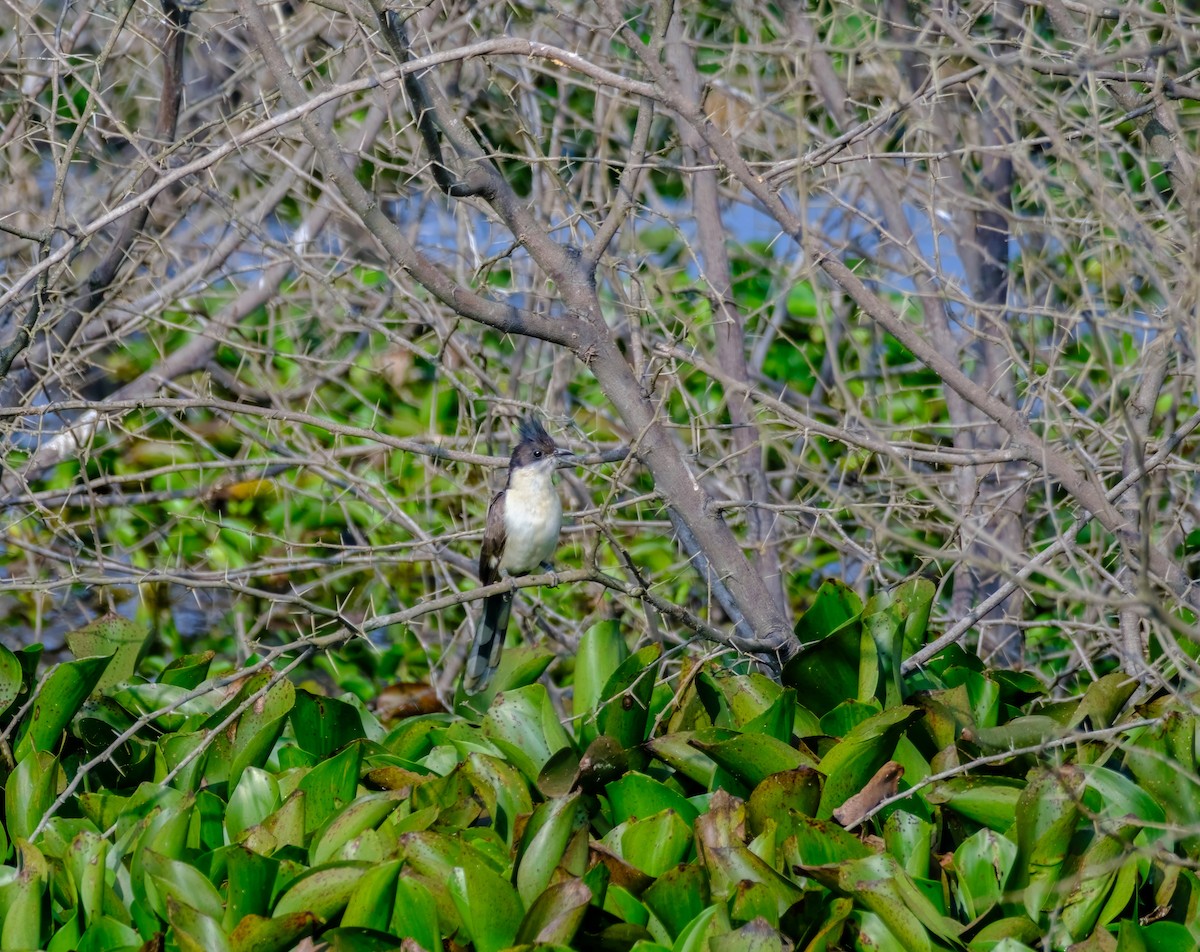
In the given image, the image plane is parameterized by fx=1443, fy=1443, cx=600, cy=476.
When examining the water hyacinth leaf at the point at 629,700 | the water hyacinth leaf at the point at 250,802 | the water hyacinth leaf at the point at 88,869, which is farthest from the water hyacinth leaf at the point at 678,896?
the water hyacinth leaf at the point at 88,869

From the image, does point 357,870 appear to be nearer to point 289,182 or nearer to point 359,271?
point 289,182

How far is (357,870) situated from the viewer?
247cm

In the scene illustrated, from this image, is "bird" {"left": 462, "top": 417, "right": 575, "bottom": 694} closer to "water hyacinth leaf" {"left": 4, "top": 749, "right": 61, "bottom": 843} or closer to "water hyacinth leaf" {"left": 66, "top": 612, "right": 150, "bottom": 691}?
"water hyacinth leaf" {"left": 66, "top": 612, "right": 150, "bottom": 691}

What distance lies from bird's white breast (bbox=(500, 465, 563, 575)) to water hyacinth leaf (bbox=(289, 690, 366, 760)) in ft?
5.26

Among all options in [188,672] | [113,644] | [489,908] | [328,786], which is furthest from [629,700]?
[113,644]

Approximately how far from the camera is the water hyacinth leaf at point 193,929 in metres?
2.34

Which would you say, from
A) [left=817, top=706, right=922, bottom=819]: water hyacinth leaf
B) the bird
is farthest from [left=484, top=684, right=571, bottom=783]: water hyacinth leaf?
the bird

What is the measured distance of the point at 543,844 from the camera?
103 inches

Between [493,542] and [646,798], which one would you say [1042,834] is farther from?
[493,542]

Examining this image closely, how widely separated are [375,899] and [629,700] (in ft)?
2.97

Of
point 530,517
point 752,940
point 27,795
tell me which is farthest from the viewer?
point 530,517

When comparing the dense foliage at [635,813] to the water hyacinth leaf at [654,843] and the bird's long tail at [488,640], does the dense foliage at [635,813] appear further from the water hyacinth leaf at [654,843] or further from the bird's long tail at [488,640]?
the bird's long tail at [488,640]

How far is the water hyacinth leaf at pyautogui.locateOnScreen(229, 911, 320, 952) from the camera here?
2.38 m

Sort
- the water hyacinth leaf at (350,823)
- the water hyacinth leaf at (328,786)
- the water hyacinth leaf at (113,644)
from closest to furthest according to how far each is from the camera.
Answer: the water hyacinth leaf at (350,823), the water hyacinth leaf at (328,786), the water hyacinth leaf at (113,644)
